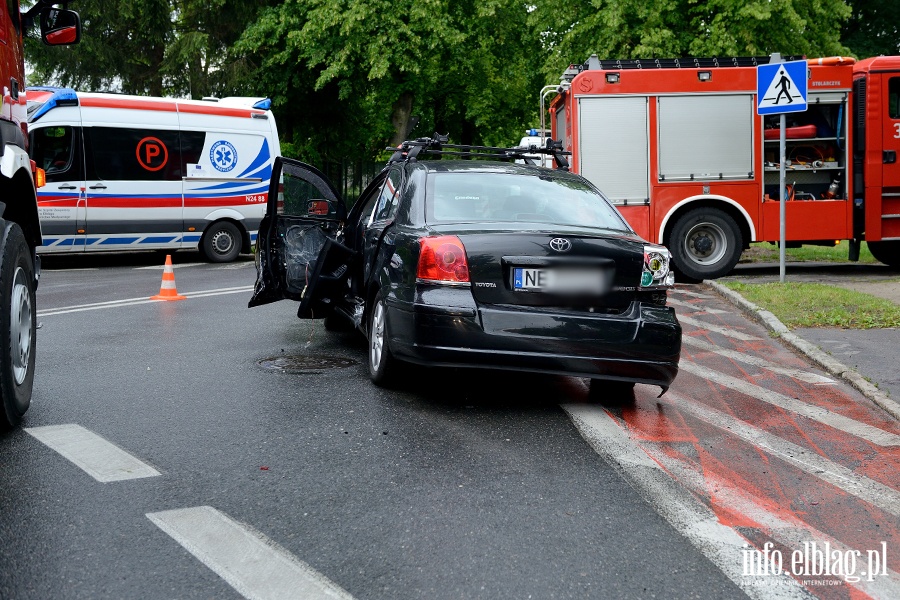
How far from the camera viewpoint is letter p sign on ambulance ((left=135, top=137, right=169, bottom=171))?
17.9 meters

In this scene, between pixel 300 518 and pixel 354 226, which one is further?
pixel 354 226

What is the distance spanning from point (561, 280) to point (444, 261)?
693 millimetres

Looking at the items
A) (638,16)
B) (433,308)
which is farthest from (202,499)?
(638,16)

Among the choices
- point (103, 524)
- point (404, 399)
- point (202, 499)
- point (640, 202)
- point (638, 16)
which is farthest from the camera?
point (638, 16)

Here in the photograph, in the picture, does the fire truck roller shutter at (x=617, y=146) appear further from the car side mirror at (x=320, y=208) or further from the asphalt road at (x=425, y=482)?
the asphalt road at (x=425, y=482)

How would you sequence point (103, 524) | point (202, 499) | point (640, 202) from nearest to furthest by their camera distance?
1. point (103, 524)
2. point (202, 499)
3. point (640, 202)

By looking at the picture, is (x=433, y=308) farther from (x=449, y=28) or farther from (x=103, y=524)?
(x=449, y=28)

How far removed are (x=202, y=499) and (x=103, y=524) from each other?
455mm

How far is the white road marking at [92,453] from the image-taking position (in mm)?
4812

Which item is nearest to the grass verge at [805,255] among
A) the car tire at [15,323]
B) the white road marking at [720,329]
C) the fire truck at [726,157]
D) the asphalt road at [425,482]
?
the fire truck at [726,157]

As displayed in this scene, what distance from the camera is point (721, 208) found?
14727mm

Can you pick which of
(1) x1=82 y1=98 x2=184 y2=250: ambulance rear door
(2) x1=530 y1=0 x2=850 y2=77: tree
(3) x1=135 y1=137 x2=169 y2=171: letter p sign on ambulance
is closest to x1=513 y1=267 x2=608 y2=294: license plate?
(1) x1=82 y1=98 x2=184 y2=250: ambulance rear door

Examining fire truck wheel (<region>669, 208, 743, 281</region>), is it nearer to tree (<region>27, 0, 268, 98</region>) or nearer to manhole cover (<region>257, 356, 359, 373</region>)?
manhole cover (<region>257, 356, 359, 373</region>)

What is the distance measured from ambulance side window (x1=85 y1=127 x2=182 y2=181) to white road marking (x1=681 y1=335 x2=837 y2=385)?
37.6 ft
